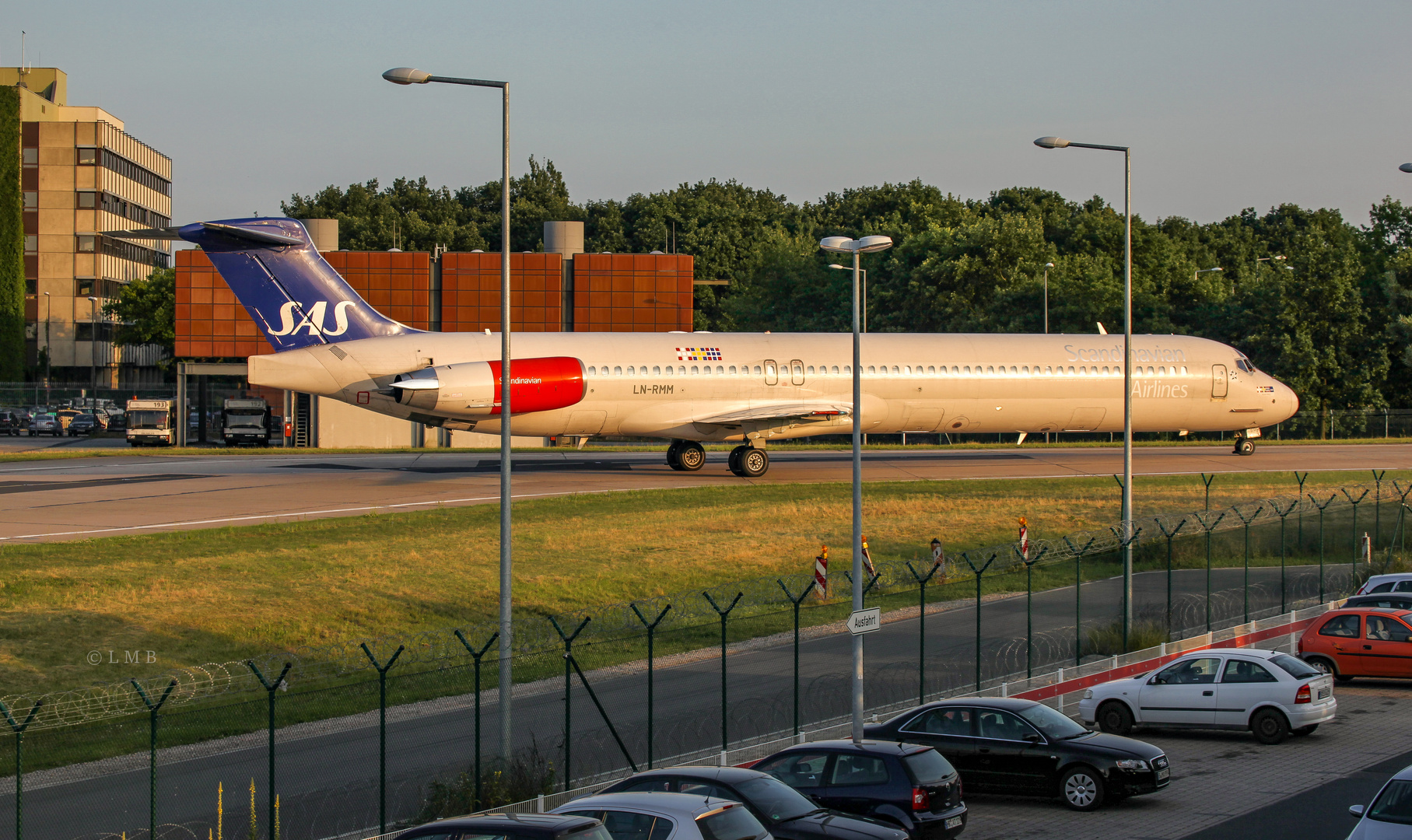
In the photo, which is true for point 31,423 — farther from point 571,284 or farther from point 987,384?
point 987,384

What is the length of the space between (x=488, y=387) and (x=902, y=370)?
16.2m

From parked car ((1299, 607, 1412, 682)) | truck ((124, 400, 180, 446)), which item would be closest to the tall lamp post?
parked car ((1299, 607, 1412, 682))

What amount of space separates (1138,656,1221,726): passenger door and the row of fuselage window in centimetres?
2846

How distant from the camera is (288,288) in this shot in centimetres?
4366

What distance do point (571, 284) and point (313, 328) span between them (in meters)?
40.3

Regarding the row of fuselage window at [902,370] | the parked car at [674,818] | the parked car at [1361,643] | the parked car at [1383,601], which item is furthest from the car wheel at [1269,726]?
the row of fuselage window at [902,370]

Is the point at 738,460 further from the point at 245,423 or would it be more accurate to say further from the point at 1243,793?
the point at 245,423

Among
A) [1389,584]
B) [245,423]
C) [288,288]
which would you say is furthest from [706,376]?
[245,423]

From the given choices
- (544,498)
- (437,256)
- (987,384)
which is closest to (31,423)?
(437,256)

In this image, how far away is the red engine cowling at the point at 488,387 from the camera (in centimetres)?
4294

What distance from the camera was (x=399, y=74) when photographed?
16641 millimetres

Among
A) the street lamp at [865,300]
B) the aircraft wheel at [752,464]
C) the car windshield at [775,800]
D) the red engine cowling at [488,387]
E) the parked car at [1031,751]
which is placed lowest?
the parked car at [1031,751]

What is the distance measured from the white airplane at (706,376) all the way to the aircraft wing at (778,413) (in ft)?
0.24

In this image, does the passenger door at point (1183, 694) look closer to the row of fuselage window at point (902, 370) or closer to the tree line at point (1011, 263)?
the row of fuselage window at point (902, 370)
